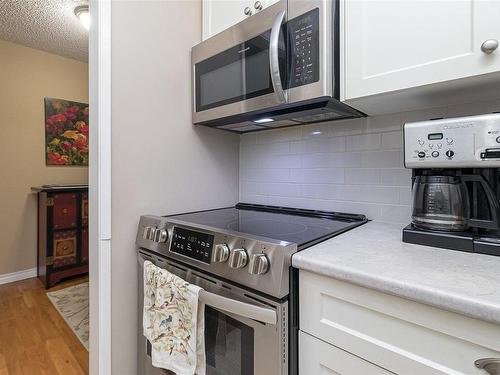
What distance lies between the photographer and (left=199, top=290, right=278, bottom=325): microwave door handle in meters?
0.75

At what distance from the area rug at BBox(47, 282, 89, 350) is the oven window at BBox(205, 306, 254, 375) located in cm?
126

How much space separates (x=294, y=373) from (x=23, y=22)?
3308 millimetres

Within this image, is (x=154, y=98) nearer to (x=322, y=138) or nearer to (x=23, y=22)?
(x=322, y=138)

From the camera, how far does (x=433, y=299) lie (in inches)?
21.4

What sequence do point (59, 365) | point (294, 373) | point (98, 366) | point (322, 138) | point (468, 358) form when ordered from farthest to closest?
point (59, 365)
point (322, 138)
point (98, 366)
point (294, 373)
point (468, 358)

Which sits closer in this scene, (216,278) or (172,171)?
(216,278)

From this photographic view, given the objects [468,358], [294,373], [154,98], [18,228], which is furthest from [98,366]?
[18,228]

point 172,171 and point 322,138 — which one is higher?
point 322,138

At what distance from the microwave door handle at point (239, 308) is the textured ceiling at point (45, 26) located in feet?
8.10

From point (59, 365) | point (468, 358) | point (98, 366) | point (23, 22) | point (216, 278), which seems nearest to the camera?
point (468, 358)

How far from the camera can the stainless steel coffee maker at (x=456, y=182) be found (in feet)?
2.48

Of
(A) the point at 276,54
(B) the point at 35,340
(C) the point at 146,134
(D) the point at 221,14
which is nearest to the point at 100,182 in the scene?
(C) the point at 146,134

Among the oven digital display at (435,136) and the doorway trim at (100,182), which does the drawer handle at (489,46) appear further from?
the doorway trim at (100,182)

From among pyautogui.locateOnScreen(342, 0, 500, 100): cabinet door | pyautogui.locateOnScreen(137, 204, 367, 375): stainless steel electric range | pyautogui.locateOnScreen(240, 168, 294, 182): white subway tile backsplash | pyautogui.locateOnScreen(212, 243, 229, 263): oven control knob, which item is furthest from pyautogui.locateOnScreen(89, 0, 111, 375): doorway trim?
pyautogui.locateOnScreen(342, 0, 500, 100): cabinet door
